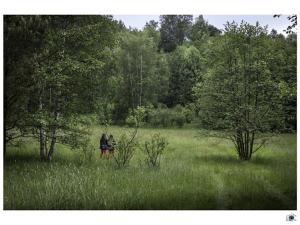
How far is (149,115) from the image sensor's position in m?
13.6

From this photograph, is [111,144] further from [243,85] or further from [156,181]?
[243,85]

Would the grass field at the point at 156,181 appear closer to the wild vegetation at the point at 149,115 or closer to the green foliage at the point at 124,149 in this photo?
the wild vegetation at the point at 149,115

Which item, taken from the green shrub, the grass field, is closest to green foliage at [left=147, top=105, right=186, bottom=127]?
A: the green shrub

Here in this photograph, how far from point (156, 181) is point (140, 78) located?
6.82 metres

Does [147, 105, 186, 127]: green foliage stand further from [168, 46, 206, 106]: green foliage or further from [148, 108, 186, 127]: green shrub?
[168, 46, 206, 106]: green foliage

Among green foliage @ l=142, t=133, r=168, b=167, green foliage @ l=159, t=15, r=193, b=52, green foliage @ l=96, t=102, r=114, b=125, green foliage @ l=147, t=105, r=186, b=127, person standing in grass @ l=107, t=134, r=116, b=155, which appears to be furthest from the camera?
green foliage @ l=147, t=105, r=186, b=127

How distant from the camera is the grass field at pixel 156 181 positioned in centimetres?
790

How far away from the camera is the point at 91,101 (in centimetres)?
1125

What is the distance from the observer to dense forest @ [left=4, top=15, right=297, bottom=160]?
8500mm

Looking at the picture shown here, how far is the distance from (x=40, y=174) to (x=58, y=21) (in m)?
3.75

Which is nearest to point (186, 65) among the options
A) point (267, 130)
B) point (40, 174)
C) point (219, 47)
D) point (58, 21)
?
point (219, 47)

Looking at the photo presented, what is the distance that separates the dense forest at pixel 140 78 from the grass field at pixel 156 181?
2.51 feet

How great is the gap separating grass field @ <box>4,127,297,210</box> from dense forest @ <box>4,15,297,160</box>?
2.51 ft

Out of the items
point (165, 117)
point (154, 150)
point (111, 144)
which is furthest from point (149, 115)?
point (154, 150)
